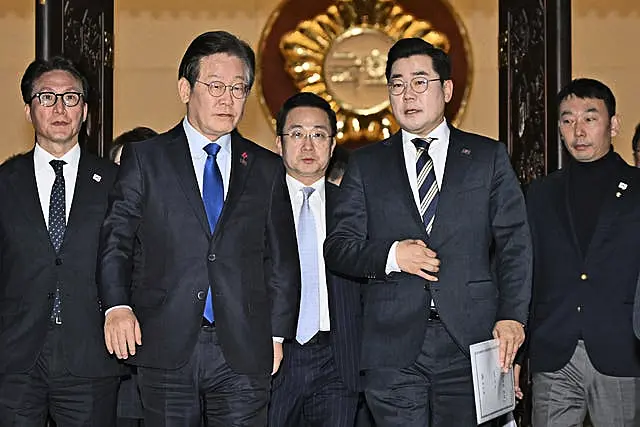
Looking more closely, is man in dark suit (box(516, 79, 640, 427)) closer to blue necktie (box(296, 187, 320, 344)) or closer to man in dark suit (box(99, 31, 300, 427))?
blue necktie (box(296, 187, 320, 344))

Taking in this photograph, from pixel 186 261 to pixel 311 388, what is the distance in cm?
90

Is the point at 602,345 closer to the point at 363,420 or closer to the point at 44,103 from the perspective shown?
the point at 363,420

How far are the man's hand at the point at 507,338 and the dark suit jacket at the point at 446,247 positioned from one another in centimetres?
3

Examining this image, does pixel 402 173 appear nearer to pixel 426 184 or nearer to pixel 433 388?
pixel 426 184

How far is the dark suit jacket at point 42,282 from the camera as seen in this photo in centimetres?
362

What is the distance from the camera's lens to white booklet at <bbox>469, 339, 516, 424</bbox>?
10.7ft

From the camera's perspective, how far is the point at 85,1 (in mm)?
5484

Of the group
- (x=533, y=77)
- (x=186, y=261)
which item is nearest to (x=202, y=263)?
(x=186, y=261)

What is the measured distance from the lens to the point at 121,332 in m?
3.21

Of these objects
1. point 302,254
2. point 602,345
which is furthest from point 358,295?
point 602,345

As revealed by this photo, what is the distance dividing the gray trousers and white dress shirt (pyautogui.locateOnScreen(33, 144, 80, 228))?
67.1 inches

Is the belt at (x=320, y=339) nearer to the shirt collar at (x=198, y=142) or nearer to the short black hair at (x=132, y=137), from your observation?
the shirt collar at (x=198, y=142)

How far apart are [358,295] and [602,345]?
0.84m

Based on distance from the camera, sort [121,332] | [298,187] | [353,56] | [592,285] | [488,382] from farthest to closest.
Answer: [353,56]
[298,187]
[592,285]
[488,382]
[121,332]
